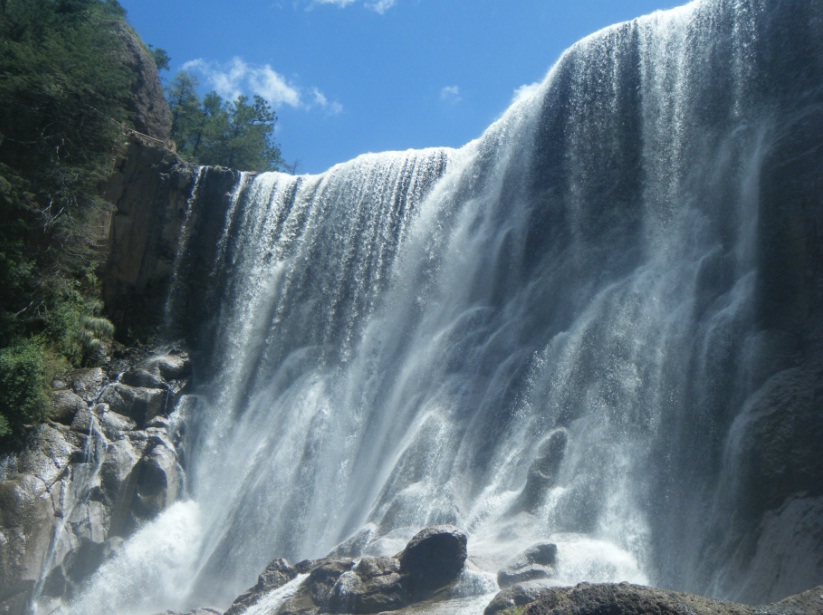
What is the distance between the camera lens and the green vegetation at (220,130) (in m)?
49.1

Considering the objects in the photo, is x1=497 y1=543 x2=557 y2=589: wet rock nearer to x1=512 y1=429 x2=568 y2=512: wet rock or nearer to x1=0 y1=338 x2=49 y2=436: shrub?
x1=512 y1=429 x2=568 y2=512: wet rock

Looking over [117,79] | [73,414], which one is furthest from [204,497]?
[117,79]

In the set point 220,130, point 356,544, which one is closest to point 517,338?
point 356,544

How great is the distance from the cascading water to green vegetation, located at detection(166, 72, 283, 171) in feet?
63.7

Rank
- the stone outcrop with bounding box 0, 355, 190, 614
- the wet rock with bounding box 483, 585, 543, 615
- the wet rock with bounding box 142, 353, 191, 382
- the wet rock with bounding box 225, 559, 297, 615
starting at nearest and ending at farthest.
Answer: the wet rock with bounding box 483, 585, 543, 615, the wet rock with bounding box 225, 559, 297, 615, the stone outcrop with bounding box 0, 355, 190, 614, the wet rock with bounding box 142, 353, 191, 382

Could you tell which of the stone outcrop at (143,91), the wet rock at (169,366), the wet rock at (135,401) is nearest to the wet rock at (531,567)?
the wet rock at (135,401)

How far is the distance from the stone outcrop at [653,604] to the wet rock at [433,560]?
649 cm

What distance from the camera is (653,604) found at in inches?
295

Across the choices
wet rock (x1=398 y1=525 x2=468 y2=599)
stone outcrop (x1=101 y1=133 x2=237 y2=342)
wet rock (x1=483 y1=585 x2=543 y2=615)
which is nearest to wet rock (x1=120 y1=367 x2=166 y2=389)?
stone outcrop (x1=101 y1=133 x2=237 y2=342)

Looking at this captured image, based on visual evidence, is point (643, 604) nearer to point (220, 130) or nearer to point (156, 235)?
point (156, 235)

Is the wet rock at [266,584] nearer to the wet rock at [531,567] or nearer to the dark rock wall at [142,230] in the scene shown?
the wet rock at [531,567]

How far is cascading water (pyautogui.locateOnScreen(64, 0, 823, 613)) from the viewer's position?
691 inches

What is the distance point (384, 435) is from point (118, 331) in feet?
38.1

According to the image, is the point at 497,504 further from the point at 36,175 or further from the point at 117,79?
the point at 117,79
